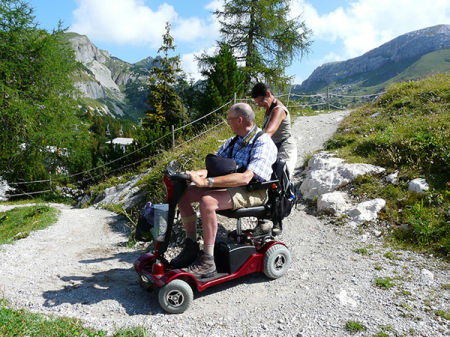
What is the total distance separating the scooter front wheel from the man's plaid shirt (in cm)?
134

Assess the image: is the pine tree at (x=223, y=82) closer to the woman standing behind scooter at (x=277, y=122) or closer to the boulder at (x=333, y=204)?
the boulder at (x=333, y=204)

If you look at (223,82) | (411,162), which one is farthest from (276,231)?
(223,82)

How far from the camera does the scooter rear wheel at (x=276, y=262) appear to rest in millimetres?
3639

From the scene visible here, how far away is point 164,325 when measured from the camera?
288cm

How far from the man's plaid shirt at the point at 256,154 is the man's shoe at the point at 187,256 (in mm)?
1041

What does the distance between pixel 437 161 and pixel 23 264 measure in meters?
Result: 7.03

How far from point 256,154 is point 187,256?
136cm

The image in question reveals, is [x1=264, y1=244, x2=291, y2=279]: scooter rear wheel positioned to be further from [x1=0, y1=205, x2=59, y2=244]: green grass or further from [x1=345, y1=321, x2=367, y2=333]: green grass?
[x1=0, y1=205, x2=59, y2=244]: green grass

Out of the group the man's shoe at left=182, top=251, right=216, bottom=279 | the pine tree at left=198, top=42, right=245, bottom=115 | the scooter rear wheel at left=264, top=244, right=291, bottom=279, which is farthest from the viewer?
the pine tree at left=198, top=42, right=245, bottom=115

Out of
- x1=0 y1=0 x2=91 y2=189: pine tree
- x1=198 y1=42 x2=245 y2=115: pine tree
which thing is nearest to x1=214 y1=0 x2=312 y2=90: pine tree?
x1=198 y1=42 x2=245 y2=115: pine tree

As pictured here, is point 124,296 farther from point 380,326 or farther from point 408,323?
point 408,323

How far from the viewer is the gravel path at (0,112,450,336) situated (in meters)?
2.87

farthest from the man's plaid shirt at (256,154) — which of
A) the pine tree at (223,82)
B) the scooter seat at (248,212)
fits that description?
the pine tree at (223,82)

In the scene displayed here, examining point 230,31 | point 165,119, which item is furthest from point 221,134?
point 165,119
